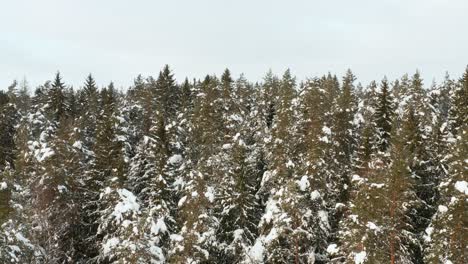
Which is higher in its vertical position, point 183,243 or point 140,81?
point 140,81

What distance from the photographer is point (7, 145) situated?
63094 millimetres


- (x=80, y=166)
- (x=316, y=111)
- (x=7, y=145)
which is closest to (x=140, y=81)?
(x=7, y=145)

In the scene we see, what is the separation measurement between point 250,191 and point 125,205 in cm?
992

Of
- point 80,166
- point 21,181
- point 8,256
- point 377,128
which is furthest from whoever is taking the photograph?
point 377,128

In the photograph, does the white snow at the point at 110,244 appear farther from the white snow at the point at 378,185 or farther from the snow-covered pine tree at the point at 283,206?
the white snow at the point at 378,185

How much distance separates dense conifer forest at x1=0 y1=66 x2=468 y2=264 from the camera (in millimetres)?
31250

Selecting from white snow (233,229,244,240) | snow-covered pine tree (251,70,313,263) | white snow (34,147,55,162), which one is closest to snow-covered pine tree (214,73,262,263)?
white snow (233,229,244,240)

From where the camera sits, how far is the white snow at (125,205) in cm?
3470

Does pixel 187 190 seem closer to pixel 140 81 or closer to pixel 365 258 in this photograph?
pixel 365 258

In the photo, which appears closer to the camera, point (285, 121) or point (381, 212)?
point (381, 212)

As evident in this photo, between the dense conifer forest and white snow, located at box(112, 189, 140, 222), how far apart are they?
88 mm

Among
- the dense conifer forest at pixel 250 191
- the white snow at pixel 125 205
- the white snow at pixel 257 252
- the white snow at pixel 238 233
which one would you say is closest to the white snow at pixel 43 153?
the dense conifer forest at pixel 250 191

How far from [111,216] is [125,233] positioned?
5.00 metres

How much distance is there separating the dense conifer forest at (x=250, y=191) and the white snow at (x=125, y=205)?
0.09m
